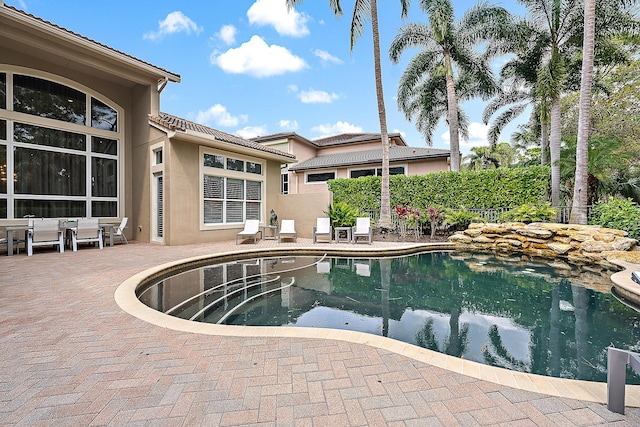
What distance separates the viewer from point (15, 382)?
7.64 ft

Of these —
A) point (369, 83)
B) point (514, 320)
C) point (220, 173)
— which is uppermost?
point (369, 83)

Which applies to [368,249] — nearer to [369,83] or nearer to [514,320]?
[514,320]

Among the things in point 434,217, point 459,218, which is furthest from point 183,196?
point 459,218

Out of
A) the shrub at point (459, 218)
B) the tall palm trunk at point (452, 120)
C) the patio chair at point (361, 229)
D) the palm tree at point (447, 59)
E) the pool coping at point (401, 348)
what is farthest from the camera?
the tall palm trunk at point (452, 120)

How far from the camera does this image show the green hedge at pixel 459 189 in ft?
38.7

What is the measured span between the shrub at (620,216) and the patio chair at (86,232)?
16508 millimetres

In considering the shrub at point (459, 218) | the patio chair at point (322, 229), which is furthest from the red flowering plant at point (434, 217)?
the patio chair at point (322, 229)

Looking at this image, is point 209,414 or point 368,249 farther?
point 368,249

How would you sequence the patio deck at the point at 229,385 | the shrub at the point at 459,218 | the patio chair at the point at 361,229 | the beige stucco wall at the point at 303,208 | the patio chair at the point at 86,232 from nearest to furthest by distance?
1. the patio deck at the point at 229,385
2. the patio chair at the point at 86,232
3. the patio chair at the point at 361,229
4. the shrub at the point at 459,218
5. the beige stucco wall at the point at 303,208

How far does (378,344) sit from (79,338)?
3166 millimetres

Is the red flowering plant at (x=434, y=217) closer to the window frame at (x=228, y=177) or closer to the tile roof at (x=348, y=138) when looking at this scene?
the window frame at (x=228, y=177)

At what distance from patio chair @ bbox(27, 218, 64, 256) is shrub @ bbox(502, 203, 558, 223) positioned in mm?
15478

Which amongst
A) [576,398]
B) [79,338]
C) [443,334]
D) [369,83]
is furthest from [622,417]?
[369,83]

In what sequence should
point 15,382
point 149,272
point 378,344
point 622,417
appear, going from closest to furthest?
point 622,417 → point 15,382 → point 378,344 → point 149,272
